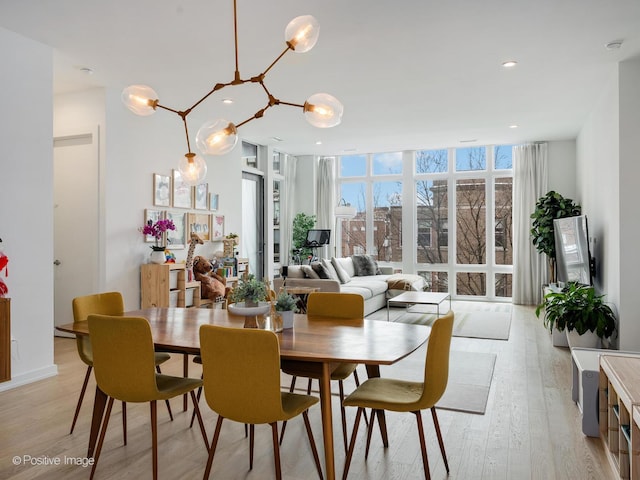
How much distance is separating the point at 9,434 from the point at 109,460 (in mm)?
817

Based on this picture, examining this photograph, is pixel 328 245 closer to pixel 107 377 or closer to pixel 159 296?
pixel 159 296

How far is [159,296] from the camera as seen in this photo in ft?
18.1

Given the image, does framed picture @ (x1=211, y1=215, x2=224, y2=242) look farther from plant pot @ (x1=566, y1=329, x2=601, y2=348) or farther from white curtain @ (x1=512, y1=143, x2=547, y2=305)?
white curtain @ (x1=512, y1=143, x2=547, y2=305)

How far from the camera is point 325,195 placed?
9.91m

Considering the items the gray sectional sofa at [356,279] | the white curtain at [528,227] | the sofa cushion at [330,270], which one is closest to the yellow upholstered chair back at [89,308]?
the gray sectional sofa at [356,279]

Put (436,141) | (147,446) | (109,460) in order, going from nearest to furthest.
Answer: (109,460) < (147,446) < (436,141)

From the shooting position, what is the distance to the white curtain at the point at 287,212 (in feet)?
31.1

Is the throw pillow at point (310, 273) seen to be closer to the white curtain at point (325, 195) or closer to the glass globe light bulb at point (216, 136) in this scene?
the white curtain at point (325, 195)

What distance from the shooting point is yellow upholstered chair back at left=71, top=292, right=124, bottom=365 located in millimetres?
2891

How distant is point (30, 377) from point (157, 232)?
214 cm

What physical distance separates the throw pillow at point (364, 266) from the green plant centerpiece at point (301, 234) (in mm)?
1038

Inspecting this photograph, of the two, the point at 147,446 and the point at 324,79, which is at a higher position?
the point at 324,79

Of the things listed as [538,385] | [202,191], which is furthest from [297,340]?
[202,191]

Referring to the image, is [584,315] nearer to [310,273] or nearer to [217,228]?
[310,273]
